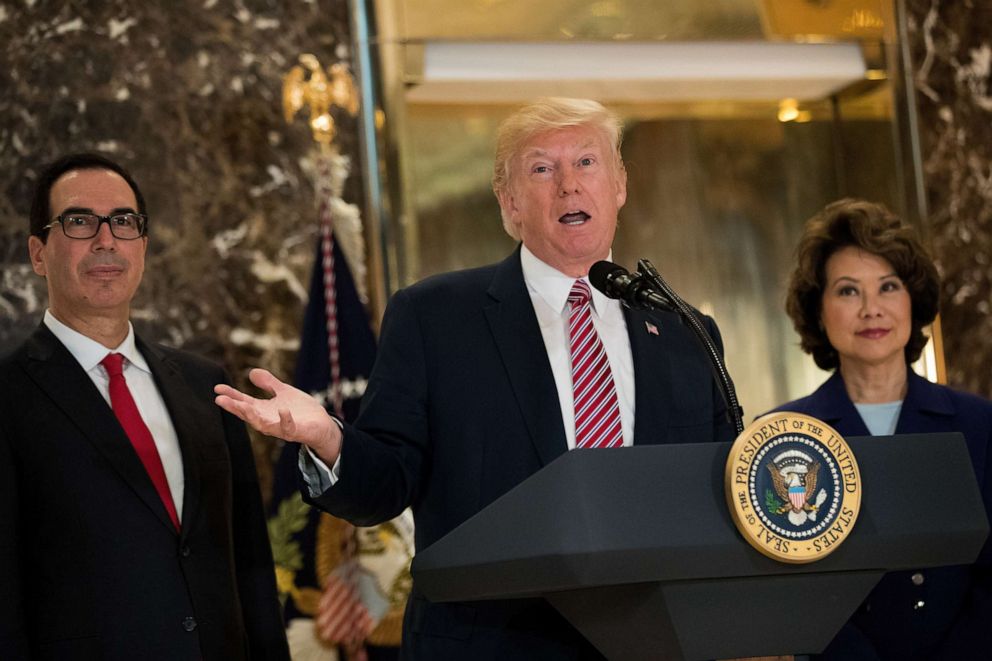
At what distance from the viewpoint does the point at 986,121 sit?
5625 mm

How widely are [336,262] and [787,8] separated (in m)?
2.24

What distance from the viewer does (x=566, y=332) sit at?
250cm

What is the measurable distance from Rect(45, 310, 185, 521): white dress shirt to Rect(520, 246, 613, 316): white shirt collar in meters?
0.93

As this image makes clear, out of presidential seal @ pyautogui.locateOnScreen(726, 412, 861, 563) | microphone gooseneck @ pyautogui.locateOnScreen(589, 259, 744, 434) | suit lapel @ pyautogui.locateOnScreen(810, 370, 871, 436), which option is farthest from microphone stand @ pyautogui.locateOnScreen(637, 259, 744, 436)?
suit lapel @ pyautogui.locateOnScreen(810, 370, 871, 436)

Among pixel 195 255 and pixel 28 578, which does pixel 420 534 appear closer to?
pixel 28 578

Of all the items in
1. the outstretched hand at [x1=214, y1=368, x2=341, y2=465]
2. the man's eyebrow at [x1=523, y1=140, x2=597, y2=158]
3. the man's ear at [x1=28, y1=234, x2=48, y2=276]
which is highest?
the man's eyebrow at [x1=523, y1=140, x2=597, y2=158]

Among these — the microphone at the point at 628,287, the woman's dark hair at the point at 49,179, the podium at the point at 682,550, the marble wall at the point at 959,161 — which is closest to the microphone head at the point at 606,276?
the microphone at the point at 628,287

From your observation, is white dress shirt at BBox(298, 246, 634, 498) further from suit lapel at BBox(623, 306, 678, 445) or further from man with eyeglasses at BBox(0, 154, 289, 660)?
man with eyeglasses at BBox(0, 154, 289, 660)

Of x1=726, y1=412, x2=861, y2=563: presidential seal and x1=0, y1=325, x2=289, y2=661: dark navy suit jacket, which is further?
x1=0, y1=325, x2=289, y2=661: dark navy suit jacket

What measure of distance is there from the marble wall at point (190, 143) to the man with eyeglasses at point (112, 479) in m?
1.55

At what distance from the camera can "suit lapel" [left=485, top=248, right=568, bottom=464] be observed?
2348mm

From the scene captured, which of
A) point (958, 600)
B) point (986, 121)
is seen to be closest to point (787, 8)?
point (986, 121)

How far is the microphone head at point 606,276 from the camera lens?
7.13 ft

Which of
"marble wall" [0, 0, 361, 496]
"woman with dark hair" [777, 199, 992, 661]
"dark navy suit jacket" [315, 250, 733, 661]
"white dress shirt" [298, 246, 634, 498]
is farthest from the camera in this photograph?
"marble wall" [0, 0, 361, 496]
